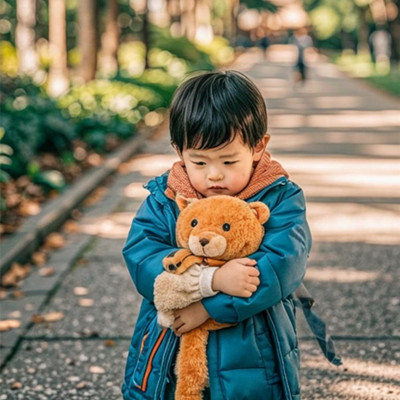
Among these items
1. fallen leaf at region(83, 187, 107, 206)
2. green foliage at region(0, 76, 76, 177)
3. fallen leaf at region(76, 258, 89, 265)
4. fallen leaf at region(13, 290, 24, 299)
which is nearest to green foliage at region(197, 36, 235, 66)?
green foliage at region(0, 76, 76, 177)

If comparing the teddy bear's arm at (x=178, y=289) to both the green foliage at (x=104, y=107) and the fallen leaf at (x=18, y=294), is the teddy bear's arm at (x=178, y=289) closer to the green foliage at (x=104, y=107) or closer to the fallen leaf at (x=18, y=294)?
the fallen leaf at (x=18, y=294)

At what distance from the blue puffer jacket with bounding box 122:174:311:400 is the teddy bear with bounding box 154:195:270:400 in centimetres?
4

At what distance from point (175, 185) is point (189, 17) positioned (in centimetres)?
3626

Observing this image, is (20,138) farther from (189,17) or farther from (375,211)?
(189,17)

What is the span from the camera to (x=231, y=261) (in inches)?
91.0

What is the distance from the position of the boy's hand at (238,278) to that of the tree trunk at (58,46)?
12761 millimetres

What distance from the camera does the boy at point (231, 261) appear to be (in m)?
2.31

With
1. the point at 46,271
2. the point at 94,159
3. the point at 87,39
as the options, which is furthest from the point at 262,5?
the point at 46,271

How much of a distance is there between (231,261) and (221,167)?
0.95ft

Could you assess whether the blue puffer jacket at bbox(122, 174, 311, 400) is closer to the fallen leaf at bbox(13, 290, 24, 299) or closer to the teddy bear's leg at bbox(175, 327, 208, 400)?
the teddy bear's leg at bbox(175, 327, 208, 400)

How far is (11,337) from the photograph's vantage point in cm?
433

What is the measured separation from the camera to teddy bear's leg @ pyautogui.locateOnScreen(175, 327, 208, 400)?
2.36 m

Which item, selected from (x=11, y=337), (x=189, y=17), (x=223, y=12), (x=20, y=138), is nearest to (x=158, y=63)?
(x=189, y=17)

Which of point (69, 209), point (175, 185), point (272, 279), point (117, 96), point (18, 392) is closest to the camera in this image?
point (272, 279)
